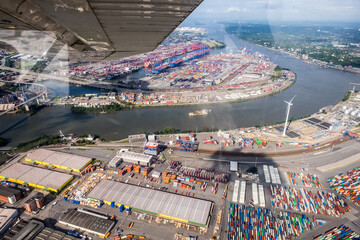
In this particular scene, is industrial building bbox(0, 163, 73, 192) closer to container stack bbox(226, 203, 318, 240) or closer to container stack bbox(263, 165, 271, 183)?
container stack bbox(226, 203, 318, 240)

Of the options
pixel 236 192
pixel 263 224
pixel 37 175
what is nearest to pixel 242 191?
pixel 236 192

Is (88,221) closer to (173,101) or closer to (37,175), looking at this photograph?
(37,175)

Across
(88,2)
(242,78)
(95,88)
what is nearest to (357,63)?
(242,78)

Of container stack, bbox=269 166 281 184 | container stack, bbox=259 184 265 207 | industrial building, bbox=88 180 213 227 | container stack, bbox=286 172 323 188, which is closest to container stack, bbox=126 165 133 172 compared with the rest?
industrial building, bbox=88 180 213 227

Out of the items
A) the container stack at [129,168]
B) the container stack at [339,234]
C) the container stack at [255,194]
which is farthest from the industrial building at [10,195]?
the container stack at [339,234]

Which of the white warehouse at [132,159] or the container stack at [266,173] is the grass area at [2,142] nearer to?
the white warehouse at [132,159]

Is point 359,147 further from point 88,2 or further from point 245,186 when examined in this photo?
point 88,2

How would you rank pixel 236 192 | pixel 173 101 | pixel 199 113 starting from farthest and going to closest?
pixel 173 101 → pixel 199 113 → pixel 236 192
